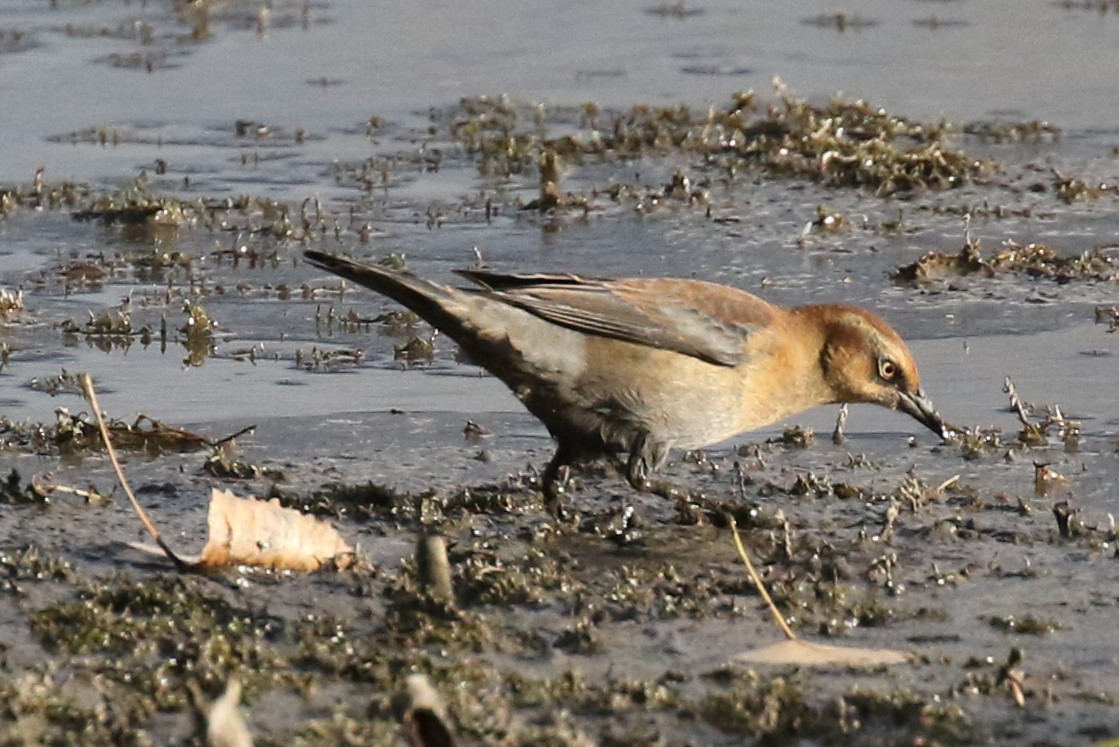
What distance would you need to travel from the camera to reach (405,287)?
659 centimetres

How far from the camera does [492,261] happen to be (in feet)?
34.0

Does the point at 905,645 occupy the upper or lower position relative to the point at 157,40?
lower

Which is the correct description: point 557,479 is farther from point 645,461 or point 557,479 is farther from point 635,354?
point 635,354

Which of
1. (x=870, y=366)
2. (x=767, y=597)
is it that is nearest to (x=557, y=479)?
(x=870, y=366)

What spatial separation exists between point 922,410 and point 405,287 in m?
1.97

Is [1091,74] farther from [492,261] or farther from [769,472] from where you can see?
[769,472]

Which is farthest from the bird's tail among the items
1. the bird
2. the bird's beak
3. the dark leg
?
the bird's beak

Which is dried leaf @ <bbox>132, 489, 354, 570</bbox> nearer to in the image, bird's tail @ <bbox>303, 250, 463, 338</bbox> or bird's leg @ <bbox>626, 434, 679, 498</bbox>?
bird's tail @ <bbox>303, 250, 463, 338</bbox>

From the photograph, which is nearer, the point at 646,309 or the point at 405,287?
the point at 405,287

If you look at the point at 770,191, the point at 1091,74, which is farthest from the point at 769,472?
the point at 1091,74

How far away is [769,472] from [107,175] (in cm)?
615

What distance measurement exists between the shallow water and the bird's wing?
495 millimetres

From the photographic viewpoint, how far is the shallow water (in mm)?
6020

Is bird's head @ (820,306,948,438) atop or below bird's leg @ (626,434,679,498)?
atop
